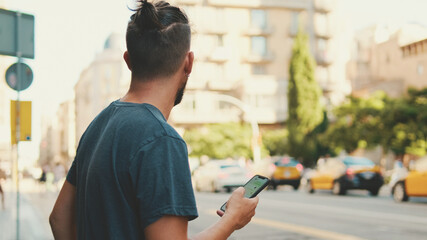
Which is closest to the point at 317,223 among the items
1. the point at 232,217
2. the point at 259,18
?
the point at 232,217

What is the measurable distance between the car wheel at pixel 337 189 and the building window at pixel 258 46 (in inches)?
1788

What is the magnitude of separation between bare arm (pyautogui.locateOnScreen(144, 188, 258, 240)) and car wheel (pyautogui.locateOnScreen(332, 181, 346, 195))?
907 inches

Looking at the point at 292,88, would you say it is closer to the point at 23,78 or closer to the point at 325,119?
the point at 325,119

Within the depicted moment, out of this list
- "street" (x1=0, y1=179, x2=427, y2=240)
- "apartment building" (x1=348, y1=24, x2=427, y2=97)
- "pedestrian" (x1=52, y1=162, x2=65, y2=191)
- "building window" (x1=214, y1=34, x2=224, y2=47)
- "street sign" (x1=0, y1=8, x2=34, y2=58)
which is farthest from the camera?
"building window" (x1=214, y1=34, x2=224, y2=47)

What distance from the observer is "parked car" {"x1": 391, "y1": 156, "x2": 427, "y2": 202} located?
1891cm

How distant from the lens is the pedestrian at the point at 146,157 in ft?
6.06

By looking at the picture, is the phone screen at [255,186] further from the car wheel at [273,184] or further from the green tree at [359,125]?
the green tree at [359,125]

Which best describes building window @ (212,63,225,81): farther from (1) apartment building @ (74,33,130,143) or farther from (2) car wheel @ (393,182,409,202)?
(2) car wheel @ (393,182,409,202)

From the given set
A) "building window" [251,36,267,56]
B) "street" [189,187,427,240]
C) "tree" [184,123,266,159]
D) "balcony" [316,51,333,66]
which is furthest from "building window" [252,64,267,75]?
"street" [189,187,427,240]

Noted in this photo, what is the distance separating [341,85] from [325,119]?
15388mm

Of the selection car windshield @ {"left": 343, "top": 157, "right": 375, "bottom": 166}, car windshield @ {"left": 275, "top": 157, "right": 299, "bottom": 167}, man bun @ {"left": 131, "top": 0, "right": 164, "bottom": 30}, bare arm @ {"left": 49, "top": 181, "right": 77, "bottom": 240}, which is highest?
man bun @ {"left": 131, "top": 0, "right": 164, "bottom": 30}

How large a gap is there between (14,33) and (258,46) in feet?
205

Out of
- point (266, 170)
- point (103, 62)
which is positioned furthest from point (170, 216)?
point (103, 62)

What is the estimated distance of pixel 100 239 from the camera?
197cm
